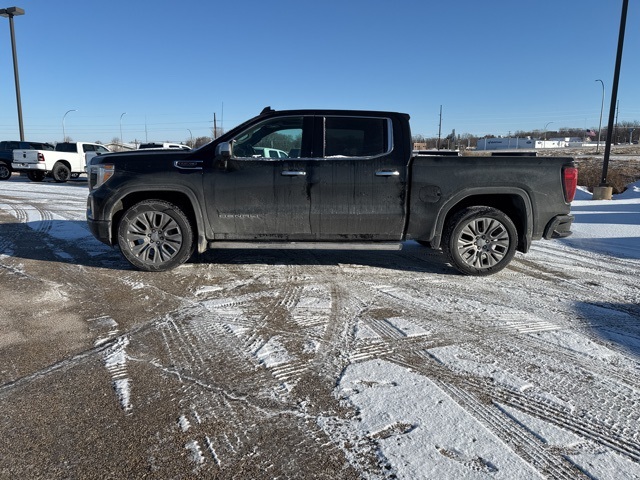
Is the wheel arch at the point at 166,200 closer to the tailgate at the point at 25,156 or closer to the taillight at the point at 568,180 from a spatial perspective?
the taillight at the point at 568,180

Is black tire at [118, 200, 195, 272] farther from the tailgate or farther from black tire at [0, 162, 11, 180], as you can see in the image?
black tire at [0, 162, 11, 180]

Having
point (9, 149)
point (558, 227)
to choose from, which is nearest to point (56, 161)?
point (9, 149)

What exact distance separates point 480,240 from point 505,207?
22.2 inches

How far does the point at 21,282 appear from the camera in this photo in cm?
480

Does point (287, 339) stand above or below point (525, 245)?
below

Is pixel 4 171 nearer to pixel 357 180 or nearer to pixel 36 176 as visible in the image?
pixel 36 176

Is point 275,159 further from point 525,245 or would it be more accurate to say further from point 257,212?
point 525,245

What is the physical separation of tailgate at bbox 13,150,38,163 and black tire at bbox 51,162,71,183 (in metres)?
0.80

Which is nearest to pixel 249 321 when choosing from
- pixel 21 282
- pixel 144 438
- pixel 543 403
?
pixel 144 438

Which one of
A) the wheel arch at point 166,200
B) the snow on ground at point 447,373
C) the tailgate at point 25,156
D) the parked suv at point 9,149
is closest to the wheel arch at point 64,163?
the tailgate at point 25,156

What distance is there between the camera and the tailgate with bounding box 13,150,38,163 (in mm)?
18547

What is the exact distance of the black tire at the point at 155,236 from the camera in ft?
16.7

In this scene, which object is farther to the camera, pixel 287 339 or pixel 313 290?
pixel 313 290

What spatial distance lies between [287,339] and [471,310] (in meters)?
→ 1.78
